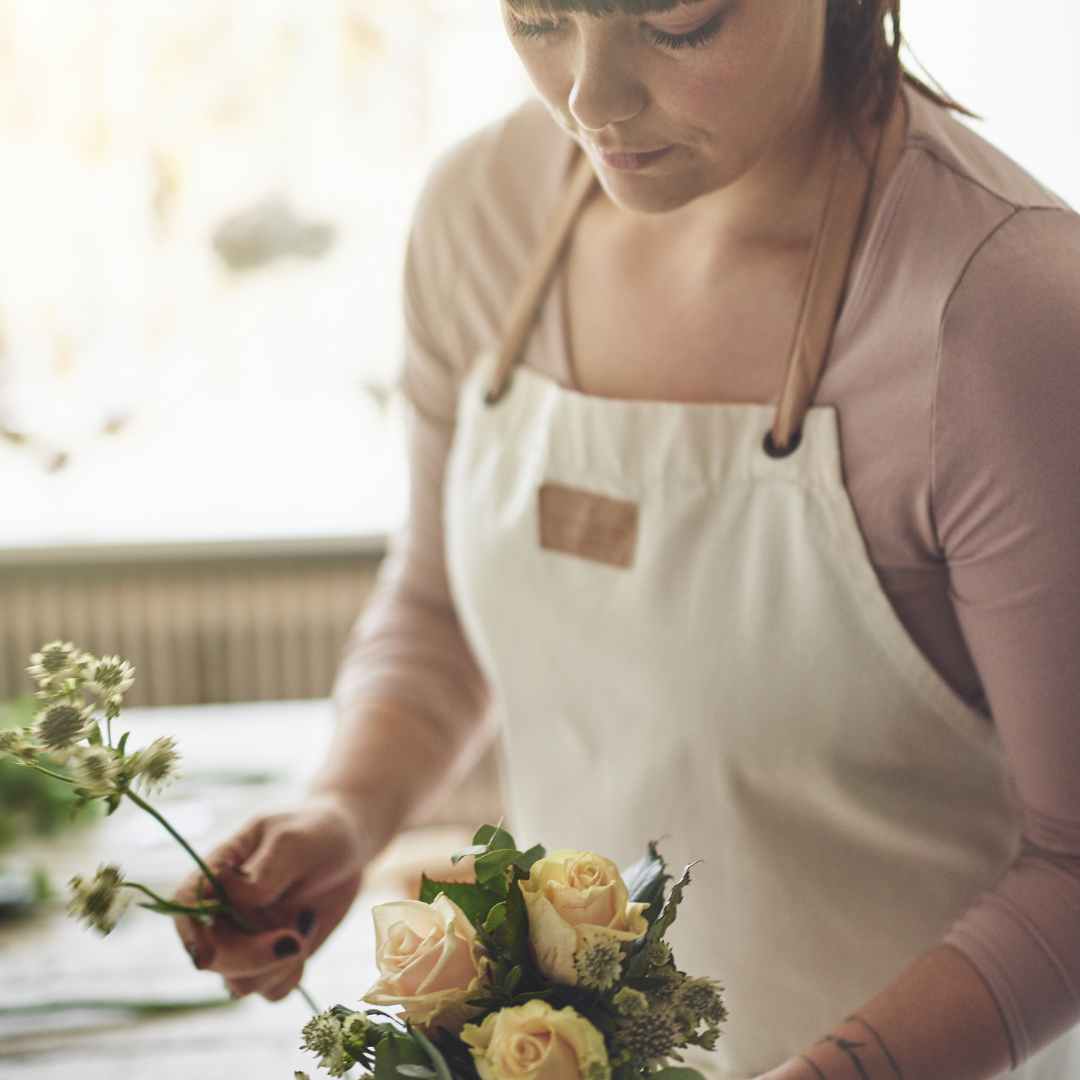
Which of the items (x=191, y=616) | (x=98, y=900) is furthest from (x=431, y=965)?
(x=191, y=616)

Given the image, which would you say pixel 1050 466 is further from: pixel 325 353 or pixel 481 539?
pixel 325 353

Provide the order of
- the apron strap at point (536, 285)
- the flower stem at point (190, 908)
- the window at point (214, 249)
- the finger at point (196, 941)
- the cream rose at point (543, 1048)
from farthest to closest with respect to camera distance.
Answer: the window at point (214, 249) → the apron strap at point (536, 285) → the finger at point (196, 941) → the flower stem at point (190, 908) → the cream rose at point (543, 1048)

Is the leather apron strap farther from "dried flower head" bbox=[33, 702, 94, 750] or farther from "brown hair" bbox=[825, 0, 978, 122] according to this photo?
"dried flower head" bbox=[33, 702, 94, 750]

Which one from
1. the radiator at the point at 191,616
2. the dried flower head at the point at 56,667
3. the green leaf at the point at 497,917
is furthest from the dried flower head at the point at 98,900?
the radiator at the point at 191,616

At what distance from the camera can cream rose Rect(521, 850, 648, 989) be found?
2.14 feet

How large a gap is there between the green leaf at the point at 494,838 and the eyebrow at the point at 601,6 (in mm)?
441

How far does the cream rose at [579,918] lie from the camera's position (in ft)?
2.14

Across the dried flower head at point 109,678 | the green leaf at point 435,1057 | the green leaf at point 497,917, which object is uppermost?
the dried flower head at point 109,678

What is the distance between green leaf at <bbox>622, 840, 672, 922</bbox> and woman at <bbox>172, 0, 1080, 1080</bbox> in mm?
142

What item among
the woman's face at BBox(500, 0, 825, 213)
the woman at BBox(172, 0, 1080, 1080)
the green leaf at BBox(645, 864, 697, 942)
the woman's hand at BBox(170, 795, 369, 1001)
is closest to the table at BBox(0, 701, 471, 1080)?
the woman's hand at BBox(170, 795, 369, 1001)

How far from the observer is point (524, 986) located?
0.68 meters

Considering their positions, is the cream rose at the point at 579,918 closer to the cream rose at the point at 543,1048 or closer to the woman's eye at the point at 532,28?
the cream rose at the point at 543,1048

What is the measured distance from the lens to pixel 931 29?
4.85 feet

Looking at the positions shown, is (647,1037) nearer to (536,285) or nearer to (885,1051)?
(885,1051)
